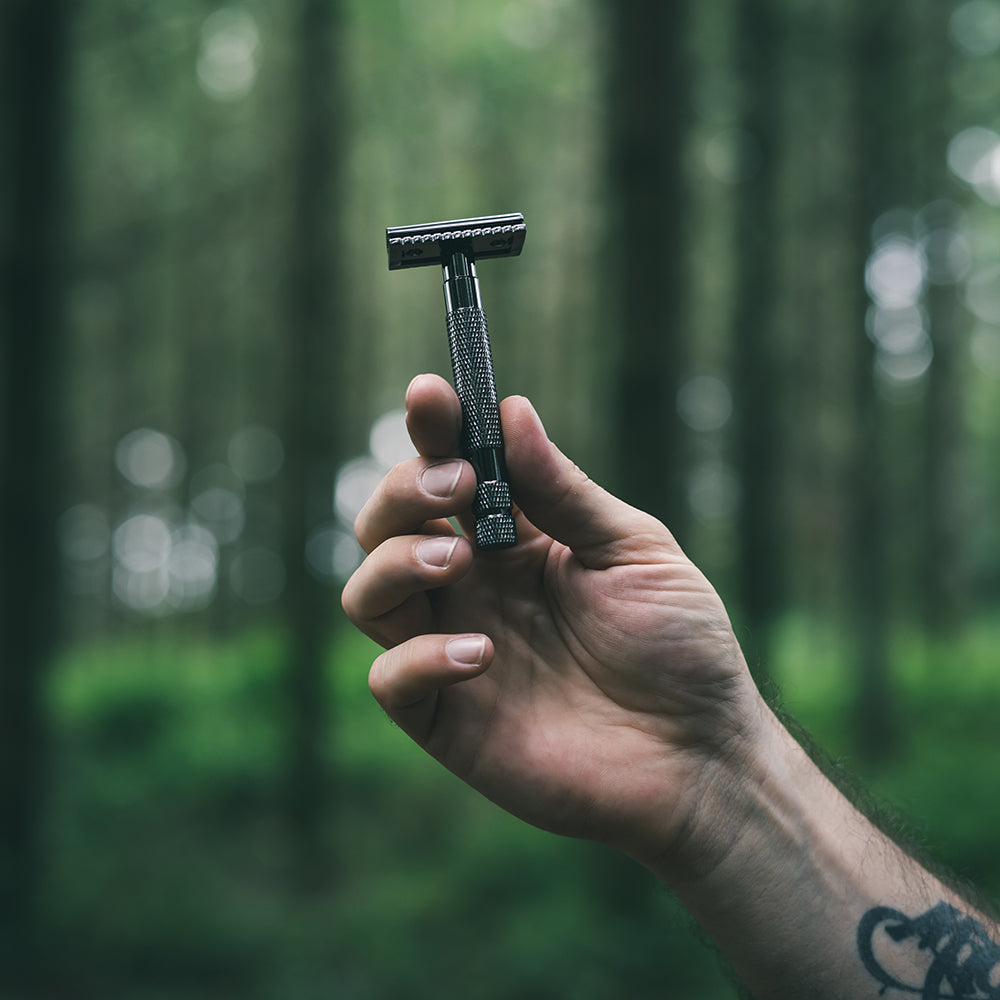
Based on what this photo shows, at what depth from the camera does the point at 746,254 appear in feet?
27.7

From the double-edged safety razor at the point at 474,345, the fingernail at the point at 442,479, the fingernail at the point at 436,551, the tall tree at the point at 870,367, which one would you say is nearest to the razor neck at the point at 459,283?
the double-edged safety razor at the point at 474,345

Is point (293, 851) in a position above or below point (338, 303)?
below

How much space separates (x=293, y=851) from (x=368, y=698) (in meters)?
4.91

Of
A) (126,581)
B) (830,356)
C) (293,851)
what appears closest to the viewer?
(293,851)

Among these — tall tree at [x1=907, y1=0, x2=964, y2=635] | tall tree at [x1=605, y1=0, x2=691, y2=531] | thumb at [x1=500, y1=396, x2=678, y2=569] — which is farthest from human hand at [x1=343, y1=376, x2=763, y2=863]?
tall tree at [x1=907, y1=0, x2=964, y2=635]

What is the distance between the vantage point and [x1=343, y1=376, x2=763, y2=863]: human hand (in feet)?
5.45

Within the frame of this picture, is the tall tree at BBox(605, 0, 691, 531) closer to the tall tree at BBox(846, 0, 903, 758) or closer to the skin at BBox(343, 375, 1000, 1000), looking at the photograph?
the skin at BBox(343, 375, 1000, 1000)

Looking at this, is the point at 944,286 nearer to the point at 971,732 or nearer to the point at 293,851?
the point at 971,732

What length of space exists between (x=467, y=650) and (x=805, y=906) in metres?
0.91

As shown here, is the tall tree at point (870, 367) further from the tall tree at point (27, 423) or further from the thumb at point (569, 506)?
the thumb at point (569, 506)

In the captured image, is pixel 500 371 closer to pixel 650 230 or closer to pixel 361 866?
pixel 361 866

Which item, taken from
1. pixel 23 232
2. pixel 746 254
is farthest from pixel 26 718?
pixel 746 254

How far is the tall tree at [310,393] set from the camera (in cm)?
687

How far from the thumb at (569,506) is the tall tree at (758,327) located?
263 inches
